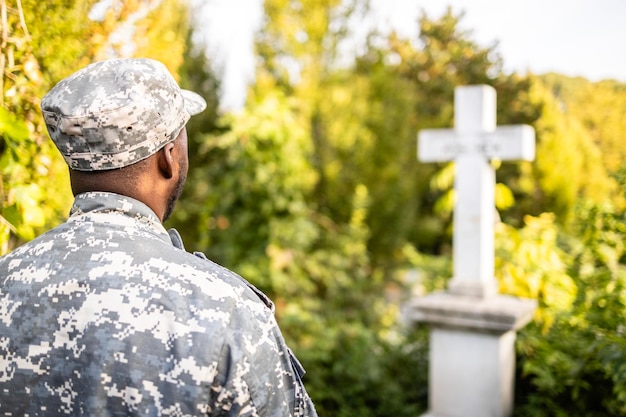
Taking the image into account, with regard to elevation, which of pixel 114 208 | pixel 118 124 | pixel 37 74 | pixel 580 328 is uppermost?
pixel 37 74

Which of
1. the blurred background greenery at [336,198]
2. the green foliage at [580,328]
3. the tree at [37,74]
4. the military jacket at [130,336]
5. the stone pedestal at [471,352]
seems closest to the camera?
the military jacket at [130,336]

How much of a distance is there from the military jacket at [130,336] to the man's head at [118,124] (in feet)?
0.39

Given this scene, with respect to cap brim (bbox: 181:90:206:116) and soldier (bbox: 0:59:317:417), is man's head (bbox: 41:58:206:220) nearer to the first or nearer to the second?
soldier (bbox: 0:59:317:417)

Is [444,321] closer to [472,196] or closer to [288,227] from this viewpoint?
[472,196]

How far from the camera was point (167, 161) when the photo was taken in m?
1.15

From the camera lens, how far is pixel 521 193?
1067 centimetres

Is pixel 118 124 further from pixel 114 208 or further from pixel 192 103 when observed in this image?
pixel 192 103

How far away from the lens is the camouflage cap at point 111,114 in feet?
3.50

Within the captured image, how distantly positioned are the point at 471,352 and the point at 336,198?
329cm

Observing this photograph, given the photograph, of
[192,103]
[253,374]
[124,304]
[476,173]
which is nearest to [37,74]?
[192,103]

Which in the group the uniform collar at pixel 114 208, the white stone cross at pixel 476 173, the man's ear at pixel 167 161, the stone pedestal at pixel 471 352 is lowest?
the stone pedestal at pixel 471 352

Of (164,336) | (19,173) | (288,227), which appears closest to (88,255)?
(164,336)

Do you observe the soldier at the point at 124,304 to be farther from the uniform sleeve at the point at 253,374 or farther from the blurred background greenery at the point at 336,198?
the blurred background greenery at the point at 336,198

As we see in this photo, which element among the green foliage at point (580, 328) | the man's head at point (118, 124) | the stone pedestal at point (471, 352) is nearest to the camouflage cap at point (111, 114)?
the man's head at point (118, 124)
